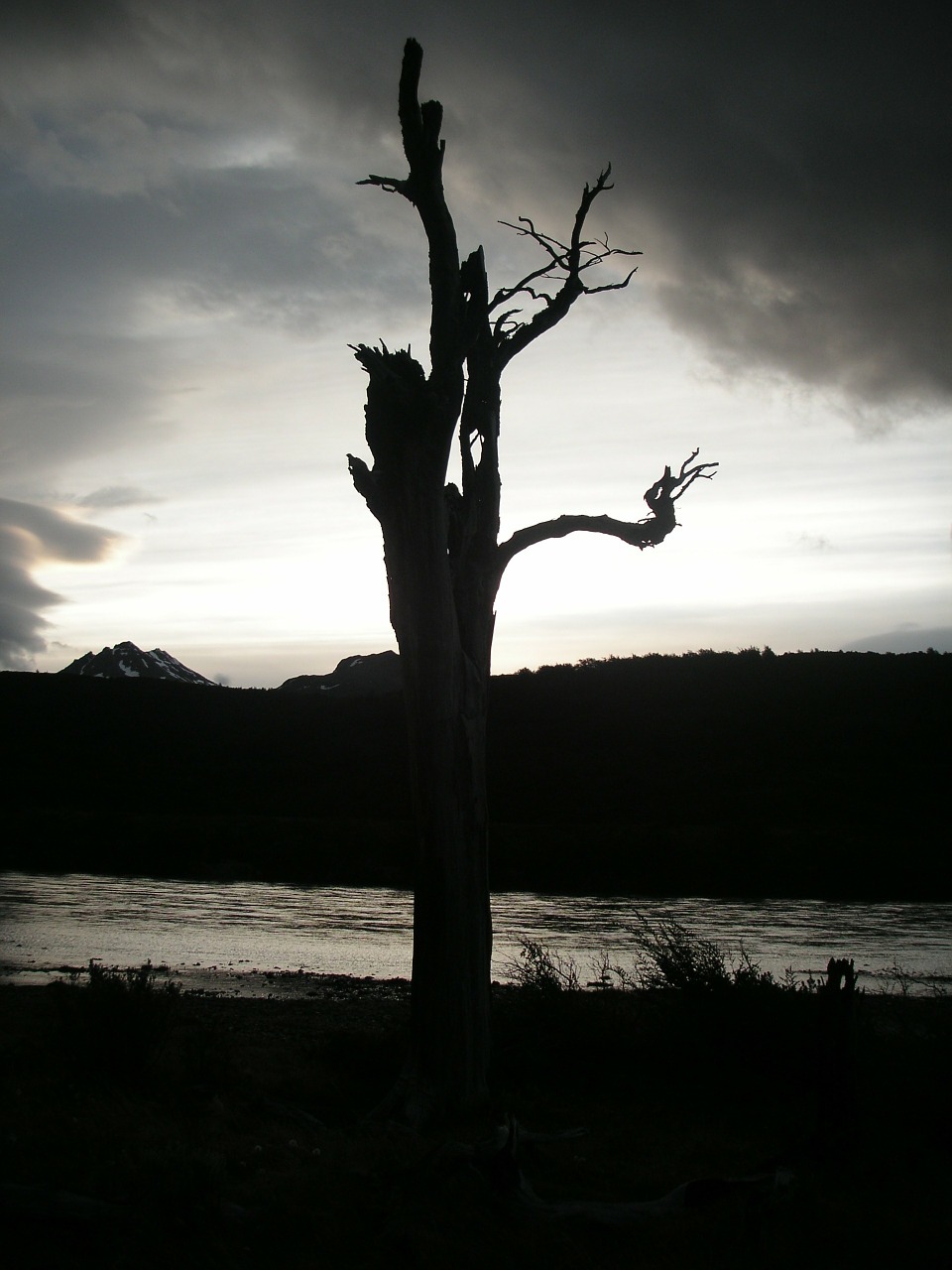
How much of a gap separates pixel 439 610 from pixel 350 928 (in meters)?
15.8

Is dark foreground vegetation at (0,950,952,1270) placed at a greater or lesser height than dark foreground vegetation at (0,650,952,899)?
lesser

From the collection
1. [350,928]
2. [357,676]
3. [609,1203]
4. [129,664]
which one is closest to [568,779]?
[350,928]

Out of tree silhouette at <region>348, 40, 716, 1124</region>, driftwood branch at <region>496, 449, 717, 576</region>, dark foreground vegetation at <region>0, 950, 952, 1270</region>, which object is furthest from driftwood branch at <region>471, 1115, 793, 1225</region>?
driftwood branch at <region>496, 449, 717, 576</region>

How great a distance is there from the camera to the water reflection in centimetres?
1619

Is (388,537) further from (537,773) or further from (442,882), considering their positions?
(537,773)

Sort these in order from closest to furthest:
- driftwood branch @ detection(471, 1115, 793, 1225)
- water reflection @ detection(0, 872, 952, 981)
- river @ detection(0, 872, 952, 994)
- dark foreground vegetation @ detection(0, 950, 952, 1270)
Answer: dark foreground vegetation @ detection(0, 950, 952, 1270)
driftwood branch @ detection(471, 1115, 793, 1225)
river @ detection(0, 872, 952, 994)
water reflection @ detection(0, 872, 952, 981)

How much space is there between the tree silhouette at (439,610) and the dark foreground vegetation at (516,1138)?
0.73m

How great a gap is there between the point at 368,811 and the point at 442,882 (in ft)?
123

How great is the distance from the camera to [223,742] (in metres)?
56.4

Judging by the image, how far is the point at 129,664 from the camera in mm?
177000

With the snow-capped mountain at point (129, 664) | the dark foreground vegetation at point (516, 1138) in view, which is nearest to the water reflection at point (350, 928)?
the dark foreground vegetation at point (516, 1138)

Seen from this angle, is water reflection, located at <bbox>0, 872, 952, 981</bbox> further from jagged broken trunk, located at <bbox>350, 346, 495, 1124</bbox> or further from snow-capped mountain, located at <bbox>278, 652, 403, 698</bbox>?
snow-capped mountain, located at <bbox>278, 652, 403, 698</bbox>

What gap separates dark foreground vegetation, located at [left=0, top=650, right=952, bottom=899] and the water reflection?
478cm

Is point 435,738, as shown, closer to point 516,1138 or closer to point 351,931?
point 516,1138
